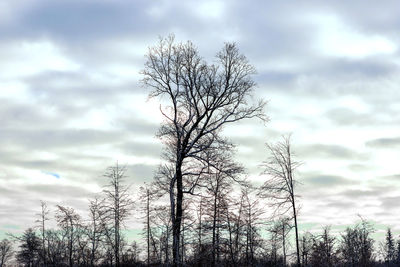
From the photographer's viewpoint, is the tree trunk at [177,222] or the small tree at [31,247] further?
the small tree at [31,247]

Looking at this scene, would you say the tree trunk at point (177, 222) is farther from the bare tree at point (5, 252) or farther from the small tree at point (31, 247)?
the bare tree at point (5, 252)

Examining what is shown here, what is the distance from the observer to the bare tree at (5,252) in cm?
12168

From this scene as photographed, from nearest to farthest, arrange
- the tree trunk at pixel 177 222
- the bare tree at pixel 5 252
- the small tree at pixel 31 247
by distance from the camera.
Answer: the tree trunk at pixel 177 222 < the small tree at pixel 31 247 < the bare tree at pixel 5 252

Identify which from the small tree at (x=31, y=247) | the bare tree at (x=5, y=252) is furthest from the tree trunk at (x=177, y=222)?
the bare tree at (x=5, y=252)

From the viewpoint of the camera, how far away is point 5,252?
4887 inches

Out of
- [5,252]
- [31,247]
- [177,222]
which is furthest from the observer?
A: [5,252]

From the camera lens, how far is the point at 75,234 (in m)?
53.7

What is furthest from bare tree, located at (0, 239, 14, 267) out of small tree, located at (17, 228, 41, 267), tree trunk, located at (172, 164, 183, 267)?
tree trunk, located at (172, 164, 183, 267)

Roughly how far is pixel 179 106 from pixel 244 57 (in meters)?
4.71

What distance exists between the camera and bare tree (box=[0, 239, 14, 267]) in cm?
12168

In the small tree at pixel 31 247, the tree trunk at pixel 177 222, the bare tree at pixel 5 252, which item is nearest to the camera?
the tree trunk at pixel 177 222

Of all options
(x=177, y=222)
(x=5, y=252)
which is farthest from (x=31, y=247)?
(x=5, y=252)

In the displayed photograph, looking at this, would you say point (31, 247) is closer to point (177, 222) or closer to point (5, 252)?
point (177, 222)

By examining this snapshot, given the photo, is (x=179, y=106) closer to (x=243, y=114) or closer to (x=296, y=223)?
(x=243, y=114)
